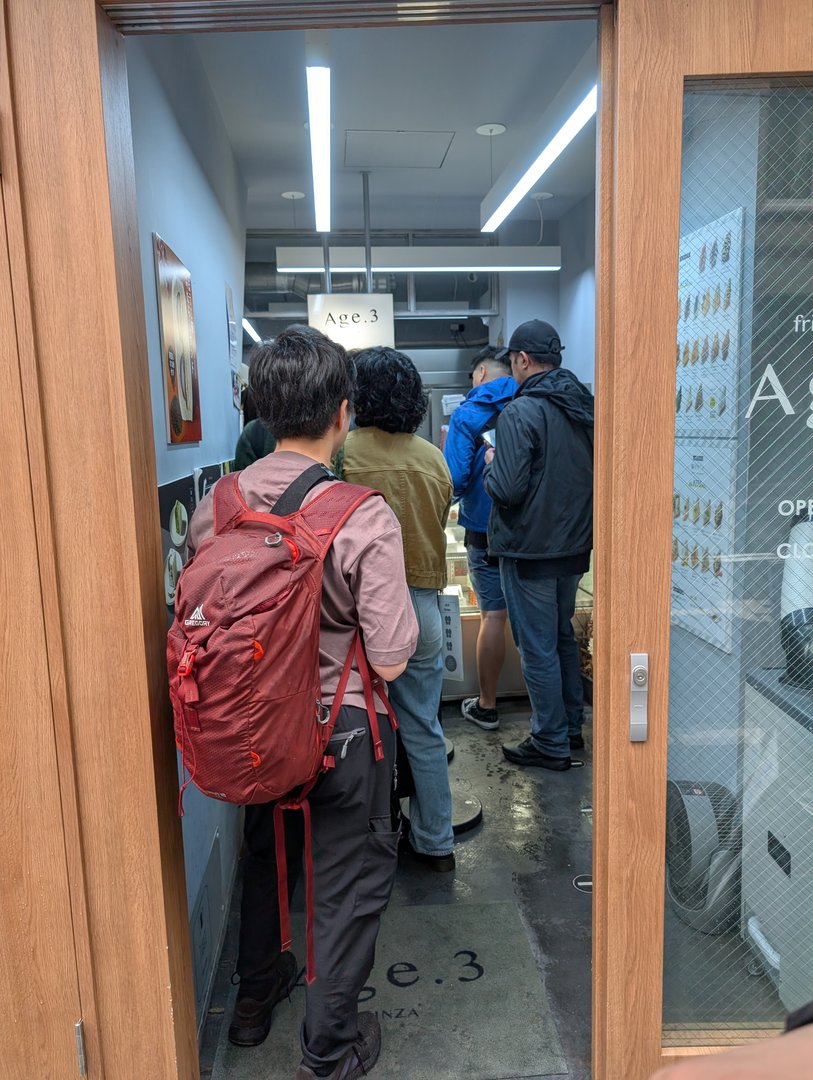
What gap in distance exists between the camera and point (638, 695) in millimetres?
1456

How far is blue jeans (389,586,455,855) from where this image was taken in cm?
250

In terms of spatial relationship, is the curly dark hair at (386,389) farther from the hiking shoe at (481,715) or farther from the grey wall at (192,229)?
the hiking shoe at (481,715)

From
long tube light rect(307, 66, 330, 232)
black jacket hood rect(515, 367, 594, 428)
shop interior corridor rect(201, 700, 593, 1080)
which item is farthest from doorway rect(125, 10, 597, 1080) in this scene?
black jacket hood rect(515, 367, 594, 428)

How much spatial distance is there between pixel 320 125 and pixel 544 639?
97.0 inches

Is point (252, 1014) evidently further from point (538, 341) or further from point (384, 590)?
point (538, 341)

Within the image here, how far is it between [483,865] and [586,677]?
1.69 metres

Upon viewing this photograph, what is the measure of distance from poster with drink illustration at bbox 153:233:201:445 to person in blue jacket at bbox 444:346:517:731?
1576mm

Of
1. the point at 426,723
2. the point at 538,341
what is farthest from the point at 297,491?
the point at 538,341

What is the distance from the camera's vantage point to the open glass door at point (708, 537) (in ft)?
4.42

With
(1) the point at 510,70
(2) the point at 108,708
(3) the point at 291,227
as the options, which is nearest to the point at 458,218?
(3) the point at 291,227

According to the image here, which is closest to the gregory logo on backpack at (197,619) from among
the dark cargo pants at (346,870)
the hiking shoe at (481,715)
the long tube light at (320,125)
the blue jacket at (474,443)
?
the dark cargo pants at (346,870)

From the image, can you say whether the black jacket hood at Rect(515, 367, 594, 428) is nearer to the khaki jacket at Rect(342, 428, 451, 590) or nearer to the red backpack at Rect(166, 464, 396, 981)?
the khaki jacket at Rect(342, 428, 451, 590)

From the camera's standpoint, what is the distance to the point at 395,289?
26.3 feet

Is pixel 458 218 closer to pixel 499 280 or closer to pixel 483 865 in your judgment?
pixel 499 280
